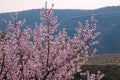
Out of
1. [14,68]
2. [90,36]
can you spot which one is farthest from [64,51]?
[14,68]

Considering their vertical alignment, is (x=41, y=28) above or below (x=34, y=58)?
above

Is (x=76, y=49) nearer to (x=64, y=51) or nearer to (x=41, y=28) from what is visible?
(x=64, y=51)

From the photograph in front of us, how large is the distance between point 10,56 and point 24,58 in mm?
1000

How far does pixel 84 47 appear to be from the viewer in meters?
14.0

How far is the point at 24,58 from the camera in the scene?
13.7 meters

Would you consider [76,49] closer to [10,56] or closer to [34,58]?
[34,58]

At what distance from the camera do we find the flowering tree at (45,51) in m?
13.7

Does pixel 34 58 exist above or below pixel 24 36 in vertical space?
below

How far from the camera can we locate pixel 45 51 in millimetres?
14141

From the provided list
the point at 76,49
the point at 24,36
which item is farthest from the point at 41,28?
the point at 76,49

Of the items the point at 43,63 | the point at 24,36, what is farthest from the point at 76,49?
the point at 24,36

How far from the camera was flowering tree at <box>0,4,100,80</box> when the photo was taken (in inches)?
539

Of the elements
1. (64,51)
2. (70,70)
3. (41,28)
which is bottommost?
(70,70)

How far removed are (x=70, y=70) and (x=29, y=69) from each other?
185cm
